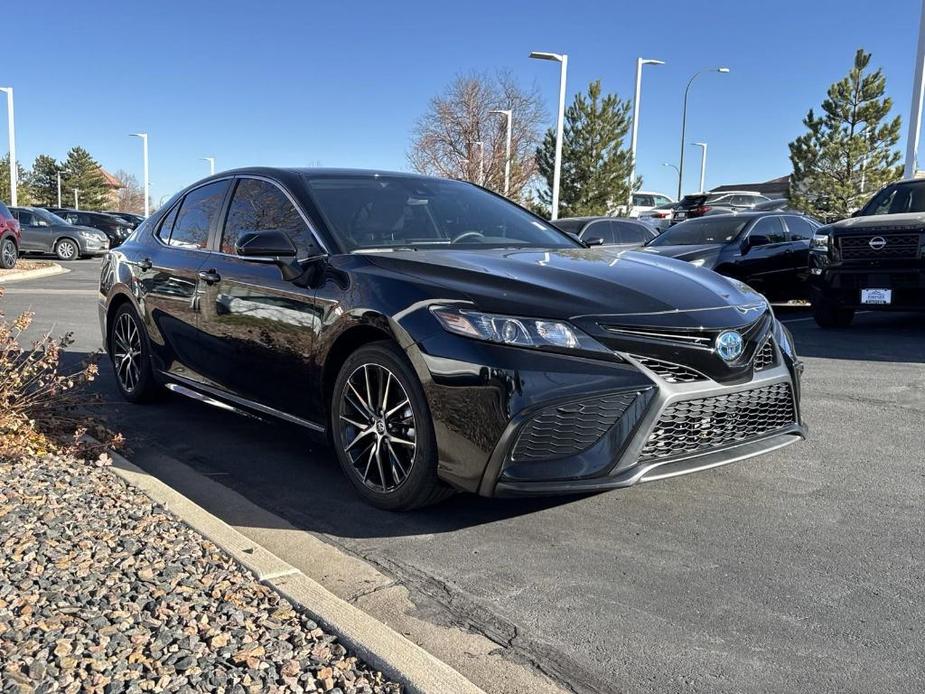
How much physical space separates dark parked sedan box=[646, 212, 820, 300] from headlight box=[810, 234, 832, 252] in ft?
6.18

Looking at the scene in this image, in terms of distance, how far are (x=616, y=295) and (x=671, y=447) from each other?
0.65m

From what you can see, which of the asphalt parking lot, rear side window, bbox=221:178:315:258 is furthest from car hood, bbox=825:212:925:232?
rear side window, bbox=221:178:315:258

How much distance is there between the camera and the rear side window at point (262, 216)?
4320 millimetres

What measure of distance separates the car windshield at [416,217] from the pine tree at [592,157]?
34.4 metres

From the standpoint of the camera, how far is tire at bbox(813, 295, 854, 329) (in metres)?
9.62

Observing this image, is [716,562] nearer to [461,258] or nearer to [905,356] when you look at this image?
[461,258]

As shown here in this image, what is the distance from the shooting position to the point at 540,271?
374cm

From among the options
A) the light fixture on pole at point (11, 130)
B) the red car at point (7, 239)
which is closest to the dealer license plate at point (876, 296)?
the red car at point (7, 239)

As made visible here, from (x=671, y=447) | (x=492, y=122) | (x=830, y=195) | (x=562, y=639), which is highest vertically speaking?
(x=492, y=122)

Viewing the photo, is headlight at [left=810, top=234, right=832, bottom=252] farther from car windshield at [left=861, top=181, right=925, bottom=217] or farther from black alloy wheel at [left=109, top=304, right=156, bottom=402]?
black alloy wheel at [left=109, top=304, right=156, bottom=402]

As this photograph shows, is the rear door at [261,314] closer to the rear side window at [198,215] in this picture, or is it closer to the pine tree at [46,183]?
the rear side window at [198,215]

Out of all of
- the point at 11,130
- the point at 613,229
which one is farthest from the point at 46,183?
the point at 613,229

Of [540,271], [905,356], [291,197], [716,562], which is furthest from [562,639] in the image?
[905,356]

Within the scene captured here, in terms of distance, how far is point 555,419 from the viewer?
325 centimetres
